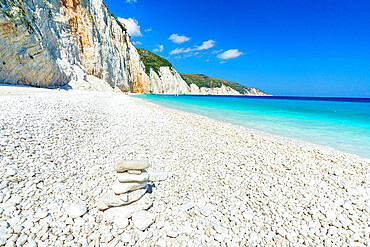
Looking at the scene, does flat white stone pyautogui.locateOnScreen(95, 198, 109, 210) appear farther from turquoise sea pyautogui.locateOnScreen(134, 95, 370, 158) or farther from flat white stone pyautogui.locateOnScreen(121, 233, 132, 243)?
turquoise sea pyautogui.locateOnScreen(134, 95, 370, 158)

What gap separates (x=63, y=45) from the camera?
3728 centimetres

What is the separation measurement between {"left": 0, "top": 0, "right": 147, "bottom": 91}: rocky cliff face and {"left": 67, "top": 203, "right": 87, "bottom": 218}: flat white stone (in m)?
28.1

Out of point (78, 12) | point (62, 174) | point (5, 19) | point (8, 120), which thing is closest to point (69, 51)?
point (78, 12)

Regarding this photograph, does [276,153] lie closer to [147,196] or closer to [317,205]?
[317,205]

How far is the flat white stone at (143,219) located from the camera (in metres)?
2.60

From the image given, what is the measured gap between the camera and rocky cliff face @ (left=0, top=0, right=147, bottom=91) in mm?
20484

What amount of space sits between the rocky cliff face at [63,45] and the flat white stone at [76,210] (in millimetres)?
28084

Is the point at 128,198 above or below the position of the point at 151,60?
below

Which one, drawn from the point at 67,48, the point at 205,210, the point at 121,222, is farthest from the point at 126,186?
the point at 67,48

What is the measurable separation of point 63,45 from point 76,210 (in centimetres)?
4772

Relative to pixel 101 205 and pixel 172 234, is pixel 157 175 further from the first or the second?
pixel 172 234

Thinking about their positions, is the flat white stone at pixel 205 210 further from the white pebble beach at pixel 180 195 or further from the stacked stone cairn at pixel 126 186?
the stacked stone cairn at pixel 126 186

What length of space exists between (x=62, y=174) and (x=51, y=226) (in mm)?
1318

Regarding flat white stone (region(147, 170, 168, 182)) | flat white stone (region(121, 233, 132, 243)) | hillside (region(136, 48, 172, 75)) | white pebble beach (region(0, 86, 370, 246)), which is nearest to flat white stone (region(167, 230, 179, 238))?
white pebble beach (region(0, 86, 370, 246))
